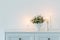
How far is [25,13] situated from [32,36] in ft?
2.37

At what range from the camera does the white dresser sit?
106 inches

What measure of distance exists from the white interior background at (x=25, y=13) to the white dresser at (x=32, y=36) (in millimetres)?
478

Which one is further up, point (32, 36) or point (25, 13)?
point (25, 13)

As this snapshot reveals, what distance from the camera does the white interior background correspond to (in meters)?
3.21

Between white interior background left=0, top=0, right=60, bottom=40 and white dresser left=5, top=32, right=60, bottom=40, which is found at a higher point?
white interior background left=0, top=0, right=60, bottom=40

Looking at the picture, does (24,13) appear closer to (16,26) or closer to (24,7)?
(24,7)

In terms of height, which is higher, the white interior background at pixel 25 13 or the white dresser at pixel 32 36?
the white interior background at pixel 25 13

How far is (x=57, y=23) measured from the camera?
320 cm

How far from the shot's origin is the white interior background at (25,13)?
126 inches

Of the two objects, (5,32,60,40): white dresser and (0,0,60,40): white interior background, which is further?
(0,0,60,40): white interior background

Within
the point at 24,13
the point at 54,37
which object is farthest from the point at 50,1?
the point at 54,37

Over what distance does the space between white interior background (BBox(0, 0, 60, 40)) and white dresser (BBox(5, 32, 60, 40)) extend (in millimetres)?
478

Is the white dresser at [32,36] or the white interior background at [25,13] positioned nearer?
the white dresser at [32,36]

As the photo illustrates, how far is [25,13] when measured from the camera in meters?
3.23
